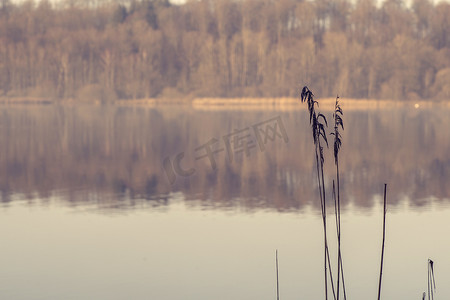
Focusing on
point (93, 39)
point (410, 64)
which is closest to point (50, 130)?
point (410, 64)

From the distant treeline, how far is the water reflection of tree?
153 feet

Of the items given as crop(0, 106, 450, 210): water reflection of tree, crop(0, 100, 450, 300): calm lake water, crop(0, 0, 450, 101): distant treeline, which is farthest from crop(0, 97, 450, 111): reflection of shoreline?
crop(0, 100, 450, 300): calm lake water

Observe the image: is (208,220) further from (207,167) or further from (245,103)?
(245,103)

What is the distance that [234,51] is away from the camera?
99.6 m

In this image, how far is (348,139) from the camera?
129 ft

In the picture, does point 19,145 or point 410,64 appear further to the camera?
point 410,64

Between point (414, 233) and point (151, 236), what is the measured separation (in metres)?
5.12

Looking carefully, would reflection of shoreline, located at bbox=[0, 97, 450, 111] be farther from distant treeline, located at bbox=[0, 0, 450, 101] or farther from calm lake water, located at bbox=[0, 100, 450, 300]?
calm lake water, located at bbox=[0, 100, 450, 300]

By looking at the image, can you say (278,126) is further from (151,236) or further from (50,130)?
(151,236)

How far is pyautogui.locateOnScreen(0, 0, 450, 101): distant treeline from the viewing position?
3644 inches

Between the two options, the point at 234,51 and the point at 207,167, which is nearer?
the point at 207,167

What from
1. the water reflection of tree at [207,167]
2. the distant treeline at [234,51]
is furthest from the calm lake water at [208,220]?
the distant treeline at [234,51]

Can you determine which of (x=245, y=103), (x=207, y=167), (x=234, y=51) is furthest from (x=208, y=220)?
(x=234, y=51)

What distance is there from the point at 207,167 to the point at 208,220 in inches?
423
